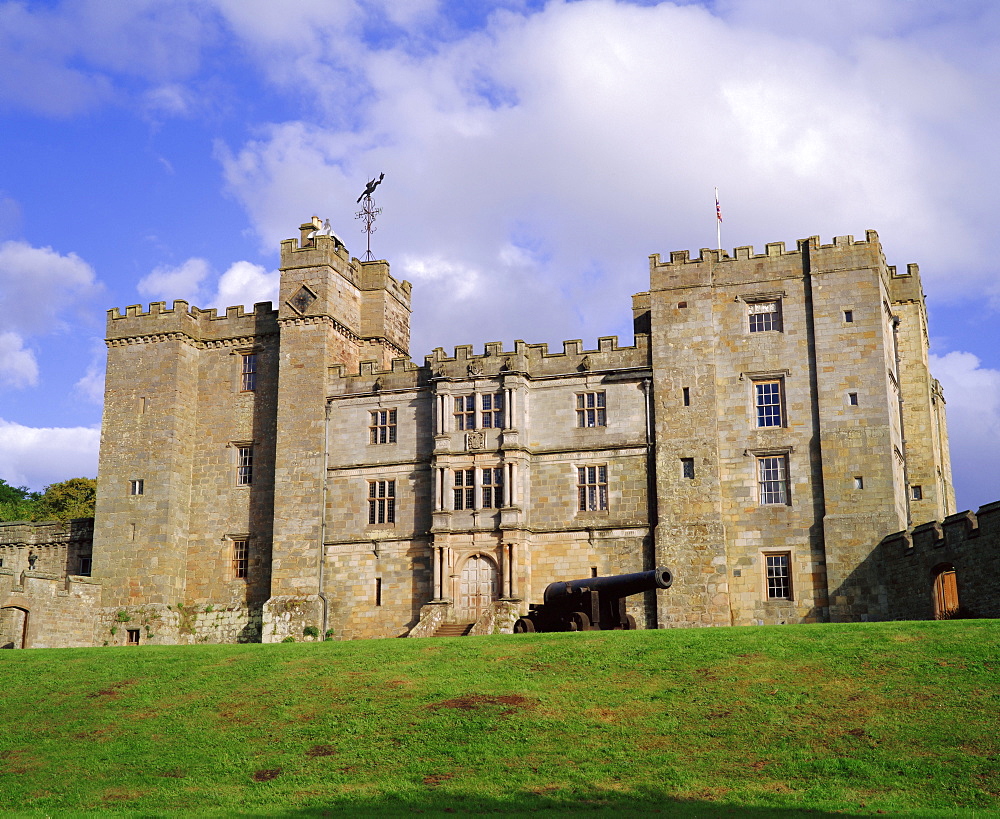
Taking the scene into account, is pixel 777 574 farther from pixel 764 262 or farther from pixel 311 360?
pixel 311 360

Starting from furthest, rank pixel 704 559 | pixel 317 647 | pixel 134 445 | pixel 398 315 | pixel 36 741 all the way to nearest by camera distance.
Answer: pixel 398 315 < pixel 134 445 < pixel 704 559 < pixel 317 647 < pixel 36 741

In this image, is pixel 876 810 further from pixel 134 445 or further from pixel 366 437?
pixel 134 445

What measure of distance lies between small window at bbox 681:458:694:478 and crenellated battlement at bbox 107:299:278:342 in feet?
59.4

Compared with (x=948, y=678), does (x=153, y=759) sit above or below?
below

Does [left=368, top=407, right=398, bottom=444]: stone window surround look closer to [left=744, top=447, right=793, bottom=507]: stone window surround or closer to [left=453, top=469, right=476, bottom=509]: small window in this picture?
[left=453, top=469, right=476, bottom=509]: small window

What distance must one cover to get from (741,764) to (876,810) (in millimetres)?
2900

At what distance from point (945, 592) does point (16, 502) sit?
60583 mm

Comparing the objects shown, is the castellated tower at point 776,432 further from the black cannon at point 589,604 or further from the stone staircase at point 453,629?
the black cannon at point 589,604

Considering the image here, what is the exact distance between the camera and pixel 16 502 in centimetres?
7650

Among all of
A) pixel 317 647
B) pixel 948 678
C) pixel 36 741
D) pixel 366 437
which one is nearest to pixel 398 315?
pixel 366 437

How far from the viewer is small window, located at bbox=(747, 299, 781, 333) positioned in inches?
1662

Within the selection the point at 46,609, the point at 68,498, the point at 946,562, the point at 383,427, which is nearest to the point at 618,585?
the point at 946,562

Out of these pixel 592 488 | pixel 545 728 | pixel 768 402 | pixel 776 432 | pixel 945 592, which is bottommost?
pixel 545 728

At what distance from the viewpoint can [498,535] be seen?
42656 mm
